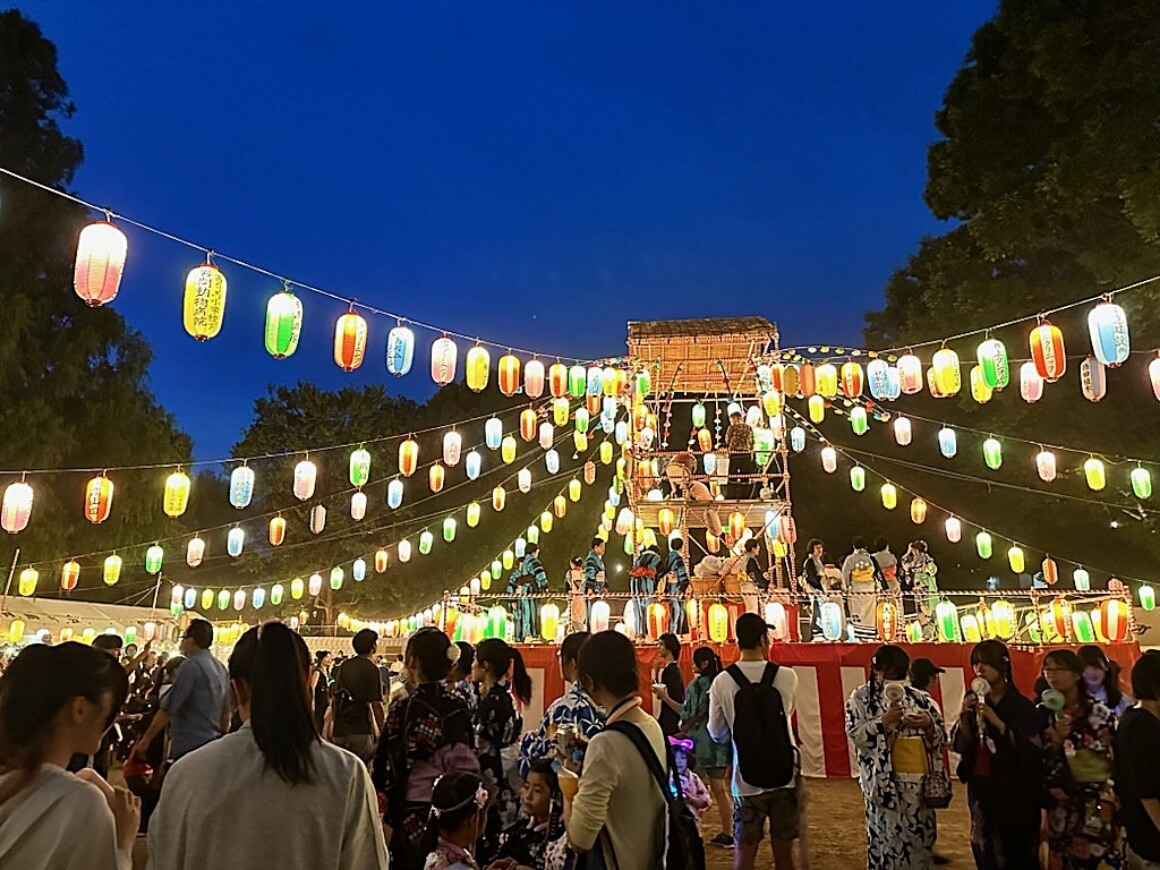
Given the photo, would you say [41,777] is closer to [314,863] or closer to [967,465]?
[314,863]

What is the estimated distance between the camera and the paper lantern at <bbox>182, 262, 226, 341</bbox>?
782 centimetres

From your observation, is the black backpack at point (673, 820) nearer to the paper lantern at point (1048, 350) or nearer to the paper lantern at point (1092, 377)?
the paper lantern at point (1048, 350)

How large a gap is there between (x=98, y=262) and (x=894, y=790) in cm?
745

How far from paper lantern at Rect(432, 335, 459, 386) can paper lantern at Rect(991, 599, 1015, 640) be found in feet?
31.2

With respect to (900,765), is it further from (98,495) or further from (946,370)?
(98,495)

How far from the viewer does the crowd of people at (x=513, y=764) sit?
170 cm

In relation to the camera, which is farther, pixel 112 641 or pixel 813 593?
pixel 813 593

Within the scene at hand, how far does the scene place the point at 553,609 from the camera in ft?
43.3

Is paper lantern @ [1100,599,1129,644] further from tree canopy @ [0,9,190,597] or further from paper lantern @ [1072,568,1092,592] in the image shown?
tree canopy @ [0,9,190,597]

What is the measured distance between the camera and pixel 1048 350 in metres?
9.03

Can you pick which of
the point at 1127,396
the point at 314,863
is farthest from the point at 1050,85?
the point at 314,863

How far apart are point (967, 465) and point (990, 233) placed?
9.52 metres

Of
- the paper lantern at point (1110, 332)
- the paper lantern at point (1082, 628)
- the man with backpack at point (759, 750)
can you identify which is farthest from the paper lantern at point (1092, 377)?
the man with backpack at point (759, 750)

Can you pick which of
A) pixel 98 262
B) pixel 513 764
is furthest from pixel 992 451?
pixel 98 262
